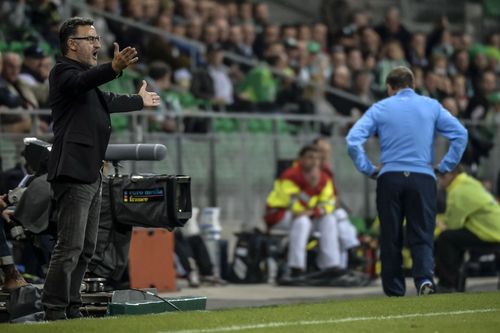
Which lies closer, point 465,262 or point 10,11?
point 465,262

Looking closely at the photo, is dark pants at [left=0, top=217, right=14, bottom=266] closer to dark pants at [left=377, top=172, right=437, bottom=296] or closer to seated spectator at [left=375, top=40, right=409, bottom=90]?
dark pants at [left=377, top=172, right=437, bottom=296]

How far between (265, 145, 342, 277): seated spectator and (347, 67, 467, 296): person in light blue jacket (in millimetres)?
4997

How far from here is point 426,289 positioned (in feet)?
44.3

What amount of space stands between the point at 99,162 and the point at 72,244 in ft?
1.97

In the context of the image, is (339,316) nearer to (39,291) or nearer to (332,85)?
(39,291)

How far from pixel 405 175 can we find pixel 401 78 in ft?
2.97

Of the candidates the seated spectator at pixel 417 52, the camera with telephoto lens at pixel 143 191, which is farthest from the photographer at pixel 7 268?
the seated spectator at pixel 417 52

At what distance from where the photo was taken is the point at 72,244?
34.6 feet

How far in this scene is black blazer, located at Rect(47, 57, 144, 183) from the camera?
1047 cm

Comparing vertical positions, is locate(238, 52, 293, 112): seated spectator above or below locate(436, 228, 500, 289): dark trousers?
above

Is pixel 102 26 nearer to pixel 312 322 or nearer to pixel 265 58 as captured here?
pixel 265 58

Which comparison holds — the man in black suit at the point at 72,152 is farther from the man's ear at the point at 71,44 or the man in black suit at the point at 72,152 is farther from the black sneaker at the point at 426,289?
the black sneaker at the point at 426,289

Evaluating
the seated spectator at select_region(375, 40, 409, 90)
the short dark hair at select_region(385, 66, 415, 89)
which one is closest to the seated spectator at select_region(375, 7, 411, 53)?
the seated spectator at select_region(375, 40, 409, 90)

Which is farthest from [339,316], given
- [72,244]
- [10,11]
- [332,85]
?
[332,85]
